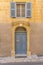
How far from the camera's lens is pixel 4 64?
786 inches

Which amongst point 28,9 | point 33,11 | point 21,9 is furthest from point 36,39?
point 21,9

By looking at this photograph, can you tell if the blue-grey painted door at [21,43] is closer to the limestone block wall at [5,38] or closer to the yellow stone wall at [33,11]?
the limestone block wall at [5,38]

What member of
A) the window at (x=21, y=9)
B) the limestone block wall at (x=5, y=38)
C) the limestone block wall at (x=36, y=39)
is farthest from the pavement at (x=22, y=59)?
the window at (x=21, y=9)

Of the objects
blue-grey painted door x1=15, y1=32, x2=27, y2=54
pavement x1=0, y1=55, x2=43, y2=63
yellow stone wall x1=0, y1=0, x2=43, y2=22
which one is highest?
yellow stone wall x1=0, y1=0, x2=43, y2=22

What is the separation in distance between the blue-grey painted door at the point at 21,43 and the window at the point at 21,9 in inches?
67.1

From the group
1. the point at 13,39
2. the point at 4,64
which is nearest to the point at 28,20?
the point at 13,39

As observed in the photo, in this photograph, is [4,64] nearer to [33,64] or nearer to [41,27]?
[33,64]

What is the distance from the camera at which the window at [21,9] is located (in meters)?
23.5

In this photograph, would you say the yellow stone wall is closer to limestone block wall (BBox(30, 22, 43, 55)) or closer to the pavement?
limestone block wall (BBox(30, 22, 43, 55))

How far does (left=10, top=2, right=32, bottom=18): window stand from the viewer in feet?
77.3

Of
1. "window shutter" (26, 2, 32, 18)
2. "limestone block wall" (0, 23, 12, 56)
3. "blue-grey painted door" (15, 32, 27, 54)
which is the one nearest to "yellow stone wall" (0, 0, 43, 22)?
"window shutter" (26, 2, 32, 18)

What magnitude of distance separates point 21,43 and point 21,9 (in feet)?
10.0

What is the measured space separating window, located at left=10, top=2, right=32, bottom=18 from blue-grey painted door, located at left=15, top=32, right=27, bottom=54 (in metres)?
1.70

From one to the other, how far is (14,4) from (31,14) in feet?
5.75
